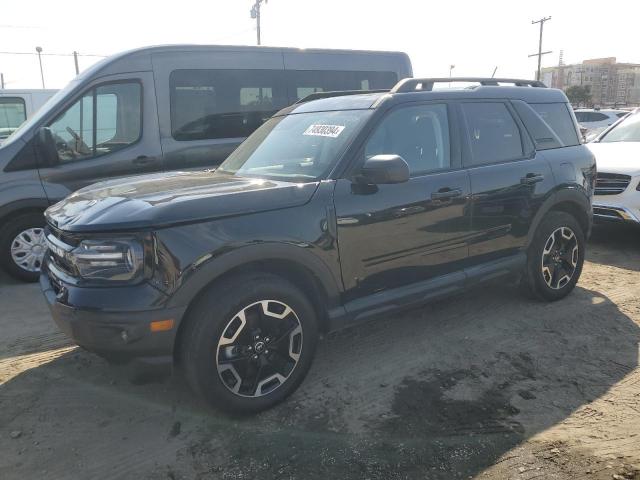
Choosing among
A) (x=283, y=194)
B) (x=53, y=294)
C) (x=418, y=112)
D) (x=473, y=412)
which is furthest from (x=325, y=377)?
(x=418, y=112)

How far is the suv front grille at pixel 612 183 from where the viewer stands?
6323 millimetres

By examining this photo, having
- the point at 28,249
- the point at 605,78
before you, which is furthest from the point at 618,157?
the point at 605,78

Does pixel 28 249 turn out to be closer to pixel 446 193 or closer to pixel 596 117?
pixel 446 193

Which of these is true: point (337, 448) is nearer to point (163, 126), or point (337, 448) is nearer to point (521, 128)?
point (521, 128)

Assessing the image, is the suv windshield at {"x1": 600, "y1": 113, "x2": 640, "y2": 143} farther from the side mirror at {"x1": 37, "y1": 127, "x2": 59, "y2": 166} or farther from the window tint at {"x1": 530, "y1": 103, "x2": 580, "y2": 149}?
the side mirror at {"x1": 37, "y1": 127, "x2": 59, "y2": 166}

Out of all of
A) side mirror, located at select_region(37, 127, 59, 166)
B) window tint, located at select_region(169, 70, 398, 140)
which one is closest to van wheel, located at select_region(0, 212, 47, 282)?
side mirror, located at select_region(37, 127, 59, 166)

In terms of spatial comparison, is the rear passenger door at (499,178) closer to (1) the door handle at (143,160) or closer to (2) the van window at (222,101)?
(2) the van window at (222,101)

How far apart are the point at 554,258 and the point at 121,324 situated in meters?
3.63

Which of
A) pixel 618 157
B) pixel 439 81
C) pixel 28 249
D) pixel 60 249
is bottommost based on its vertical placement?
pixel 28 249

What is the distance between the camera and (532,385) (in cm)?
319

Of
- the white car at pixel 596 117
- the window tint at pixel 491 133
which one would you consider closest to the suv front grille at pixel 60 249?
the window tint at pixel 491 133

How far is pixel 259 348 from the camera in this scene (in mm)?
2857

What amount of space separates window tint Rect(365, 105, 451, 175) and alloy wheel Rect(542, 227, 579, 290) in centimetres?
142

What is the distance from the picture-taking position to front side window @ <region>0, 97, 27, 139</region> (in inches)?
370
